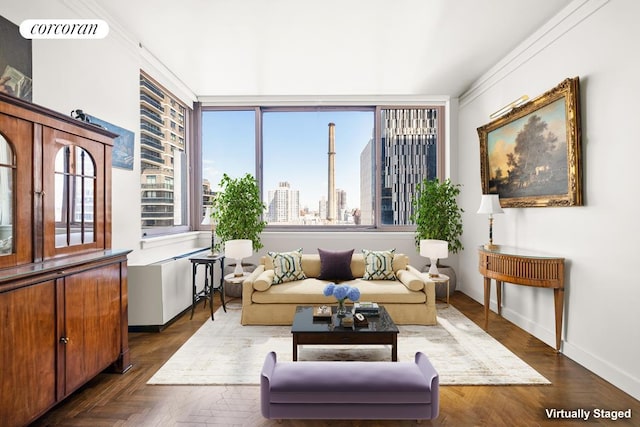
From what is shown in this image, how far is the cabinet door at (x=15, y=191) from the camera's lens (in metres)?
1.86

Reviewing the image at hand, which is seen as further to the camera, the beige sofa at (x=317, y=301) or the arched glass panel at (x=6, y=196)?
the beige sofa at (x=317, y=301)

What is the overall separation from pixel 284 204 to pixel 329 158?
1.24m

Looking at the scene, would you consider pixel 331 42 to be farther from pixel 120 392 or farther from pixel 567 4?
pixel 120 392

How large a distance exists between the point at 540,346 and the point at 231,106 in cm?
586

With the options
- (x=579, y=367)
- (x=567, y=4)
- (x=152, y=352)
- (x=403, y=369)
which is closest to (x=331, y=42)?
(x=567, y=4)

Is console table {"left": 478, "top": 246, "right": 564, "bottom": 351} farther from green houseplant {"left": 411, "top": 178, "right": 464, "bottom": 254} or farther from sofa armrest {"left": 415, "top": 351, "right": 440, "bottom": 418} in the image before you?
sofa armrest {"left": 415, "top": 351, "right": 440, "bottom": 418}

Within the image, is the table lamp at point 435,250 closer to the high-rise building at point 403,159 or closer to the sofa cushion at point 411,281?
the sofa cushion at point 411,281

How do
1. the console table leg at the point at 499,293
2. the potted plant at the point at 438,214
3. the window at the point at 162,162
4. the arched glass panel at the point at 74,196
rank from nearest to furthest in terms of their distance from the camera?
the arched glass panel at the point at 74,196 < the console table leg at the point at 499,293 < the window at the point at 162,162 < the potted plant at the point at 438,214

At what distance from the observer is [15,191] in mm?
1937

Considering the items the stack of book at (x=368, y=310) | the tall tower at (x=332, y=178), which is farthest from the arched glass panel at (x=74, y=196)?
the tall tower at (x=332, y=178)

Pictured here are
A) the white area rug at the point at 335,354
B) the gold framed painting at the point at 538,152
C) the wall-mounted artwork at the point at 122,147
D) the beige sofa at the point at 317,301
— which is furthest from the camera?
the beige sofa at the point at 317,301

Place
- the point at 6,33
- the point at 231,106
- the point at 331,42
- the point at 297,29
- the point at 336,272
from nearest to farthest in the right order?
the point at 6,33, the point at 297,29, the point at 331,42, the point at 336,272, the point at 231,106

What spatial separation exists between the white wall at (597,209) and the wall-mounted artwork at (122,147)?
4708 mm

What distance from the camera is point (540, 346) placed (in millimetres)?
3230
